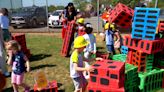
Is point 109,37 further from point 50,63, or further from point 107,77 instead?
point 107,77

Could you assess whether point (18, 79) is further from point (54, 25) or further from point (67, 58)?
point (54, 25)

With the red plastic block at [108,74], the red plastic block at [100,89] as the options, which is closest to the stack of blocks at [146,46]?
the red plastic block at [108,74]

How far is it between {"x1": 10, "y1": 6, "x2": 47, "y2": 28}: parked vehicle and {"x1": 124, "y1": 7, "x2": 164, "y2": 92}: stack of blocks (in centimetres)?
1435

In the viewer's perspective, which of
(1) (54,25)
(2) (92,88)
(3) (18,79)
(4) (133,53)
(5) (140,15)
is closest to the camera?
(2) (92,88)

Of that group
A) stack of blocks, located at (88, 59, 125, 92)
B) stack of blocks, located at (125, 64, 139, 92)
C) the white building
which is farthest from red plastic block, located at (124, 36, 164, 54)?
the white building

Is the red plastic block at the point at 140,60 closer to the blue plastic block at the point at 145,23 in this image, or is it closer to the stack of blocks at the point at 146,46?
the stack of blocks at the point at 146,46

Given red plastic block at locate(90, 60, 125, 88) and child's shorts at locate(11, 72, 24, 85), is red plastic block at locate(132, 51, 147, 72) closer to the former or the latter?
red plastic block at locate(90, 60, 125, 88)

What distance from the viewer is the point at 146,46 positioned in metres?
6.79

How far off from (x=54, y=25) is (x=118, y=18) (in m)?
12.3

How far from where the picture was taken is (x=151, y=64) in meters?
7.21

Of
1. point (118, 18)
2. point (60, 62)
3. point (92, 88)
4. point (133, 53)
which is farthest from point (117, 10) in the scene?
point (92, 88)

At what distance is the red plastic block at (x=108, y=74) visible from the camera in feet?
15.9

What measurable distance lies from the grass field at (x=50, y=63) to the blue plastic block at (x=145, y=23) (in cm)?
243

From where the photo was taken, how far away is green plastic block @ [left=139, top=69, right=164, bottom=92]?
6.07 metres
